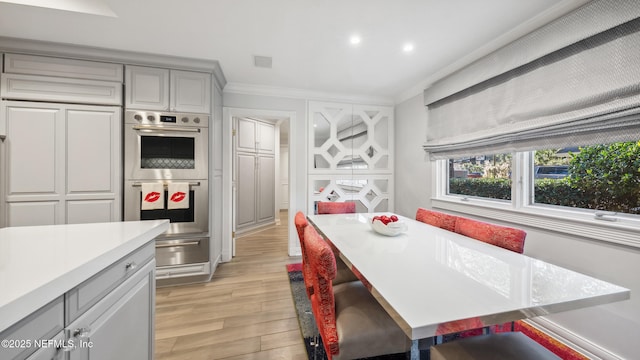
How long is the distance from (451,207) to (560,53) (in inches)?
62.7

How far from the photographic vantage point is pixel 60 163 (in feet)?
7.20

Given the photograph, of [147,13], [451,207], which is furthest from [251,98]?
[451,207]

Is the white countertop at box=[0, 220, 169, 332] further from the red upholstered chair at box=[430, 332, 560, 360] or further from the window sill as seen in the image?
the window sill

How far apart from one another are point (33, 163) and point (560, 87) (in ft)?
14.3

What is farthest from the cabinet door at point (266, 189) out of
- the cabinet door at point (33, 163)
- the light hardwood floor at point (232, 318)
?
the cabinet door at point (33, 163)

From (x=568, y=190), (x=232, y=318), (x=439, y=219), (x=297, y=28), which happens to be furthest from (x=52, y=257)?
(x=568, y=190)

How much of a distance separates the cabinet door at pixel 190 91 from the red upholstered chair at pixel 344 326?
214 cm

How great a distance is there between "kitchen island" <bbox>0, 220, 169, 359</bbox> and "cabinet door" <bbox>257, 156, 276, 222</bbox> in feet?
12.8

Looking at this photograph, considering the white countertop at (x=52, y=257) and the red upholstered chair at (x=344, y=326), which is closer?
the white countertop at (x=52, y=257)

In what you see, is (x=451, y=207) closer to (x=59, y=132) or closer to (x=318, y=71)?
(x=318, y=71)

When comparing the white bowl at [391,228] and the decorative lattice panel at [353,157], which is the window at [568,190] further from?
the decorative lattice panel at [353,157]

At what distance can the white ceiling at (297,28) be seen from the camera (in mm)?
1707

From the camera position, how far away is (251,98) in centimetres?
326

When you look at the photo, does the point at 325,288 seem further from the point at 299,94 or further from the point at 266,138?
the point at 266,138
